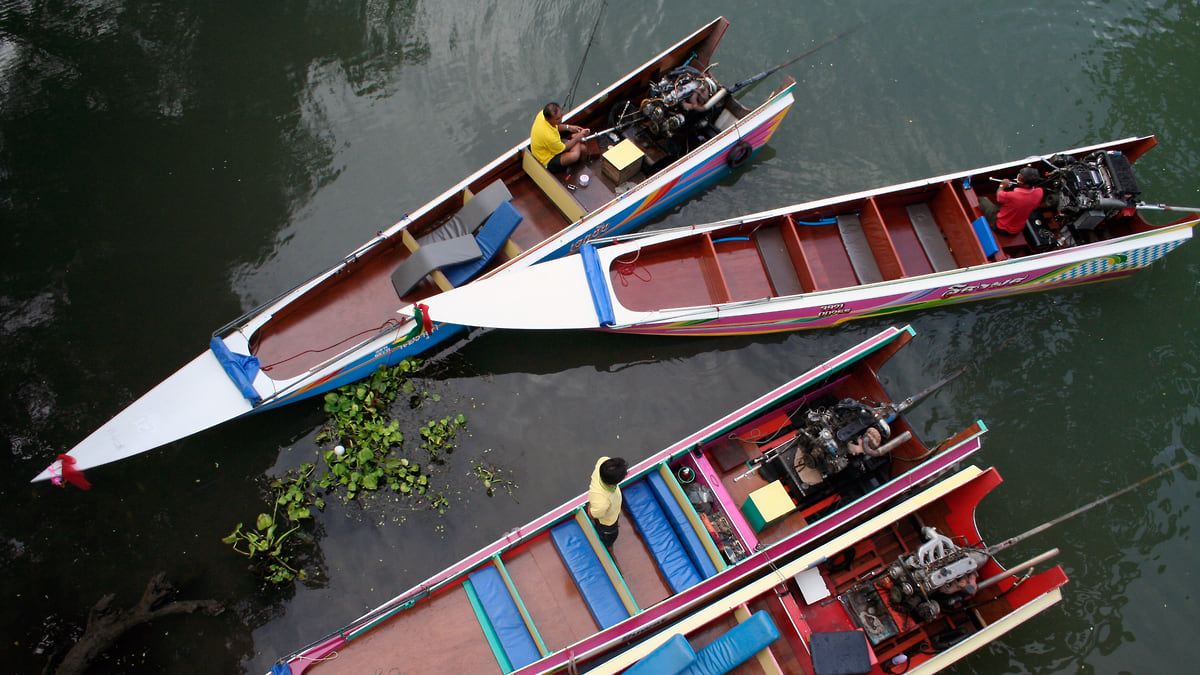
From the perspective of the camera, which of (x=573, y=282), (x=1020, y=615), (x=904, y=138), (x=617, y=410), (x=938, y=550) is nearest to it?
(x=1020, y=615)

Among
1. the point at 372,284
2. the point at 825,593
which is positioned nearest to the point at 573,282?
the point at 372,284

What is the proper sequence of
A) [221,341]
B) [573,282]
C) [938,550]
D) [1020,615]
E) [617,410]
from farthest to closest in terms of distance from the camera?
1. [617,410]
2. [573,282]
3. [221,341]
4. [938,550]
5. [1020,615]

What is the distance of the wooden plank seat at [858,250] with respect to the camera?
9.64 metres

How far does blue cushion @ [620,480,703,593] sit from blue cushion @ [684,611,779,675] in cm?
88

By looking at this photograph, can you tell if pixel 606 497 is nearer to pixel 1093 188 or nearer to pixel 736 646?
pixel 736 646

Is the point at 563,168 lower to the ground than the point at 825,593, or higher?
higher

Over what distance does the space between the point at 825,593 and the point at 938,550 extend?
1315mm

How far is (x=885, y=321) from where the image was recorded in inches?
401

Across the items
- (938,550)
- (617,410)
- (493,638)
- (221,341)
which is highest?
(221,341)

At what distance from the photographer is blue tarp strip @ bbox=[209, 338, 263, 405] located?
810 centimetres

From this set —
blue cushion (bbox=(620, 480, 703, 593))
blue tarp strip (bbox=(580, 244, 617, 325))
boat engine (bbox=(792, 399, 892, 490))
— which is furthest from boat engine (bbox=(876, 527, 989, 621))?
blue tarp strip (bbox=(580, 244, 617, 325))

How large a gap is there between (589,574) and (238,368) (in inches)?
194

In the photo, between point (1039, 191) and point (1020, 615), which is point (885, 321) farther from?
point (1020, 615)

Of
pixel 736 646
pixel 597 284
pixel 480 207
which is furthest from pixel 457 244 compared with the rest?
pixel 736 646
